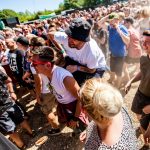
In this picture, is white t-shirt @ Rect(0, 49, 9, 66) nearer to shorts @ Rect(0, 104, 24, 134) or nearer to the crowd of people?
the crowd of people

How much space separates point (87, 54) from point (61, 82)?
666mm

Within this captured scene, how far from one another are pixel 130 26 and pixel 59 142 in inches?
143

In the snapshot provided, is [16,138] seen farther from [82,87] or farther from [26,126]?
[82,87]

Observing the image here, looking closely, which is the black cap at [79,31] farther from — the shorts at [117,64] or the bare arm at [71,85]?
the shorts at [117,64]

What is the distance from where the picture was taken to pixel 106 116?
1.82 m

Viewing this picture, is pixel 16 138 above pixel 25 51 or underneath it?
underneath

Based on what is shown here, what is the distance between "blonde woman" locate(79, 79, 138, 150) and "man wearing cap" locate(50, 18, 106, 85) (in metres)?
1.71

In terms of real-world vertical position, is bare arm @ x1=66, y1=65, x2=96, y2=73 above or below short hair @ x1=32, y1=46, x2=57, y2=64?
below

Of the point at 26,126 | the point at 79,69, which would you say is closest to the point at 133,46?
the point at 79,69

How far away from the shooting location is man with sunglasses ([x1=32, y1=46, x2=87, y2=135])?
3268mm

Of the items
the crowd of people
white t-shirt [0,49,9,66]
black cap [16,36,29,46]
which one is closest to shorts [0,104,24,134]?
the crowd of people

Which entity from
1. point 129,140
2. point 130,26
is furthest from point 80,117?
point 130,26

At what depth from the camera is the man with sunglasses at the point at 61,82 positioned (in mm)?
3268

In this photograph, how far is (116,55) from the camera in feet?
20.8
